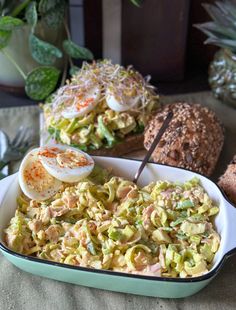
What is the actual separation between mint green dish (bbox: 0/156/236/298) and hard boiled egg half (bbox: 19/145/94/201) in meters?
0.05

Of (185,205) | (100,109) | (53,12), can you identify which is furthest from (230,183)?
(53,12)

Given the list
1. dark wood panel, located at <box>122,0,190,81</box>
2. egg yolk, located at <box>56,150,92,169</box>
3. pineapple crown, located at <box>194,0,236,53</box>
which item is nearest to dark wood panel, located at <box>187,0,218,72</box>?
dark wood panel, located at <box>122,0,190,81</box>

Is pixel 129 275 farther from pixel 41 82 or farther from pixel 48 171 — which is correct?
pixel 41 82

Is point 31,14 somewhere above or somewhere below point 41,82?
above

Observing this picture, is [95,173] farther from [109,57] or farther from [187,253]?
[109,57]

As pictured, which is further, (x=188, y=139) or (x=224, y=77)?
(x=224, y=77)

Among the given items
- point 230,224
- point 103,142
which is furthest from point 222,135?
point 230,224

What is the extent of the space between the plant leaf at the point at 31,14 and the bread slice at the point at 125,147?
1.73ft

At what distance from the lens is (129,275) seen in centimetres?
107

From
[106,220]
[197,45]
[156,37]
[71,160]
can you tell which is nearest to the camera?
[106,220]

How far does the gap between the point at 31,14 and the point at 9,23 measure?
0.36 ft

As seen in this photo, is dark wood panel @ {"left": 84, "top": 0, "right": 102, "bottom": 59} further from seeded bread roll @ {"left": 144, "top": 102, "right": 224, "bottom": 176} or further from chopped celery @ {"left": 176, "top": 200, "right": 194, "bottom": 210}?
chopped celery @ {"left": 176, "top": 200, "right": 194, "bottom": 210}

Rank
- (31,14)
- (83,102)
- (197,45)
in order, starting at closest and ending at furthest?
(83,102) < (31,14) < (197,45)

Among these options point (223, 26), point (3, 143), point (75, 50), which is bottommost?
point (3, 143)
